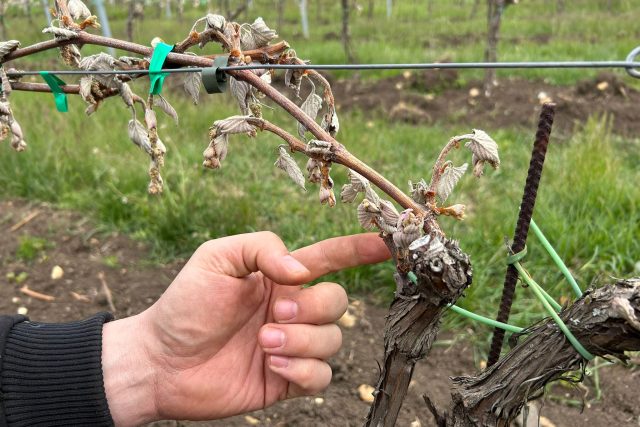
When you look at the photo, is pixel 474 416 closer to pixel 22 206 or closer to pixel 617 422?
pixel 617 422

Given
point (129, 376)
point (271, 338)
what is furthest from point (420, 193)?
point (129, 376)

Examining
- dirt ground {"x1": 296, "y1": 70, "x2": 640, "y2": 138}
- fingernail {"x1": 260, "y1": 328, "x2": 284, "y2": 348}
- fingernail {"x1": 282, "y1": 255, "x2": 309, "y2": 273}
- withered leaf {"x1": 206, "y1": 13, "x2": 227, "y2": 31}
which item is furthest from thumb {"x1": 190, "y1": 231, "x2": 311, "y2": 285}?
dirt ground {"x1": 296, "y1": 70, "x2": 640, "y2": 138}

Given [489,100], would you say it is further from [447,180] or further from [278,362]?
[447,180]

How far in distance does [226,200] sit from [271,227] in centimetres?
26

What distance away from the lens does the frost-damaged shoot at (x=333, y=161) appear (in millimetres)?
805

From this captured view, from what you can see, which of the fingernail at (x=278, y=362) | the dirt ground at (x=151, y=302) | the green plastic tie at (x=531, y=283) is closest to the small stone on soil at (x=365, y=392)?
the dirt ground at (x=151, y=302)

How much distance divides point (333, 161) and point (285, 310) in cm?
49

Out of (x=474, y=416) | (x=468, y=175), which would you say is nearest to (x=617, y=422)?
(x=474, y=416)

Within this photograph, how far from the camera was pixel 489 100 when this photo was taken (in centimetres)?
479

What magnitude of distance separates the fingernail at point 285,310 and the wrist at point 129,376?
14.3 inches

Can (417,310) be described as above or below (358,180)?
below

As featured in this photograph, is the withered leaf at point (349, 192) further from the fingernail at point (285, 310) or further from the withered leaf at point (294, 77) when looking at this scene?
the fingernail at point (285, 310)

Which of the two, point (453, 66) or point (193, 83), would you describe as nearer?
point (453, 66)

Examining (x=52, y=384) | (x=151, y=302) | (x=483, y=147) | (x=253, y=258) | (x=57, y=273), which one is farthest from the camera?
(x=57, y=273)
